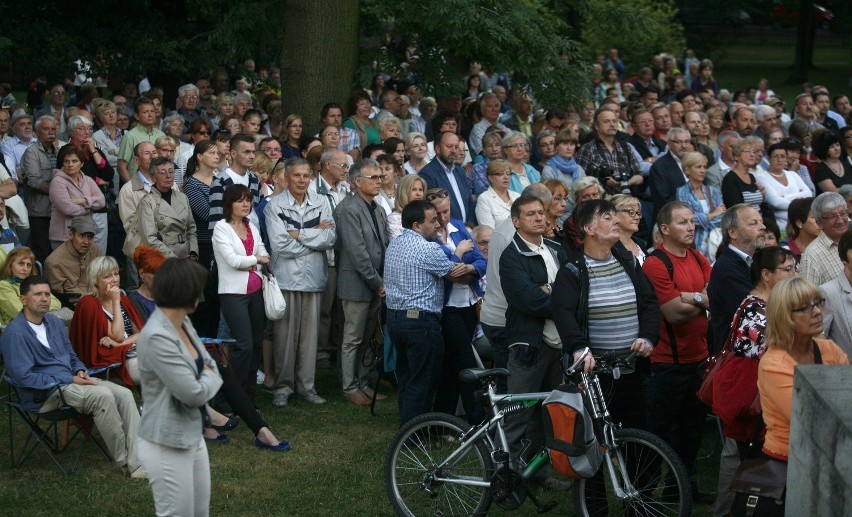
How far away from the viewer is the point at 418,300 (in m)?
8.48

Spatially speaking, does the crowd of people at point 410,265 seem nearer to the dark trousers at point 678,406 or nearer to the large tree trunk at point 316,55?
the dark trousers at point 678,406

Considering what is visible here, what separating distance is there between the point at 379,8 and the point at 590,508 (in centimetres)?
807

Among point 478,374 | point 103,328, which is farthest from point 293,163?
Answer: point 478,374

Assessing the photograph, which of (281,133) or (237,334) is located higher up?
(281,133)

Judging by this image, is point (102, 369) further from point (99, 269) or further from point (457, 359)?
point (457, 359)

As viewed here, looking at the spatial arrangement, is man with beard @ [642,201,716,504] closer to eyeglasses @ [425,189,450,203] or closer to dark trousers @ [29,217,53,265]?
eyeglasses @ [425,189,450,203]

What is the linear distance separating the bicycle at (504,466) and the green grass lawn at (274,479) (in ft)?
1.53

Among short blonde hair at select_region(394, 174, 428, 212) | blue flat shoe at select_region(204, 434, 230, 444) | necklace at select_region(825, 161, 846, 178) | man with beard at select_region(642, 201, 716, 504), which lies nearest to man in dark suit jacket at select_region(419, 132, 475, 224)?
short blonde hair at select_region(394, 174, 428, 212)

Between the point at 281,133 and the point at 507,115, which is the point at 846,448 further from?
the point at 507,115

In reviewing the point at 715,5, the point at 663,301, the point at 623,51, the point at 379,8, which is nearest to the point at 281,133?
the point at 379,8

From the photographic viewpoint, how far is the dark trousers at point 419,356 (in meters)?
8.44

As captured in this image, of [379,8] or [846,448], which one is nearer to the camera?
[846,448]

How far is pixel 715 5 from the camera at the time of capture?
45656 millimetres

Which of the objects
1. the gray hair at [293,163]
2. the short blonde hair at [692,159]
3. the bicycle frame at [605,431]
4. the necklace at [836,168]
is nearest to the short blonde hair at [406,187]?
the gray hair at [293,163]
